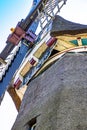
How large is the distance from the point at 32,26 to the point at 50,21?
0.77m

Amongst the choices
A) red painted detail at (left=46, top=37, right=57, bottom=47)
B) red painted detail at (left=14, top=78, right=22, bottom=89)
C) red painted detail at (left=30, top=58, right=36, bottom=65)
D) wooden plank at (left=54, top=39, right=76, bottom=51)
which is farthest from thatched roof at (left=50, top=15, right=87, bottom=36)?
red painted detail at (left=14, top=78, right=22, bottom=89)

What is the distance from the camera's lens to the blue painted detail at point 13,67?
9.04 meters

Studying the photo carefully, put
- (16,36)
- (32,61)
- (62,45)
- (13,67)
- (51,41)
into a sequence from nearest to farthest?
1. (13,67)
2. (62,45)
3. (51,41)
4. (32,61)
5. (16,36)

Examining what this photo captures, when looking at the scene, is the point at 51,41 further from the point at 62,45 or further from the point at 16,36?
the point at 16,36

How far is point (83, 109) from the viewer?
6.43 m

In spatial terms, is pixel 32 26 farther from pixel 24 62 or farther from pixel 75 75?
pixel 75 75

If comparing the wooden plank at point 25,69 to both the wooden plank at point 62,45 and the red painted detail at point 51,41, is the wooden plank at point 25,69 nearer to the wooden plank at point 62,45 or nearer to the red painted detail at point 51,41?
the red painted detail at point 51,41

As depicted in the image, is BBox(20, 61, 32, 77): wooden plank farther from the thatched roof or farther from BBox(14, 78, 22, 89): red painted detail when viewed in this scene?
the thatched roof

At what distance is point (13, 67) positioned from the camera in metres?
9.88

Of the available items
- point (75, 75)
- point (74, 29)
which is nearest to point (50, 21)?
point (74, 29)

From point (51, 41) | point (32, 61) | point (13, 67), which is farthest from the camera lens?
point (32, 61)

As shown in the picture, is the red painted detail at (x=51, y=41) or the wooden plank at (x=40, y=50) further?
the wooden plank at (x=40, y=50)

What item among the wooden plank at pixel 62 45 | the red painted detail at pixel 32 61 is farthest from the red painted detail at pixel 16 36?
the wooden plank at pixel 62 45

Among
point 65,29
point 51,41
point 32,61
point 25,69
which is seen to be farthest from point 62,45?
point 25,69
